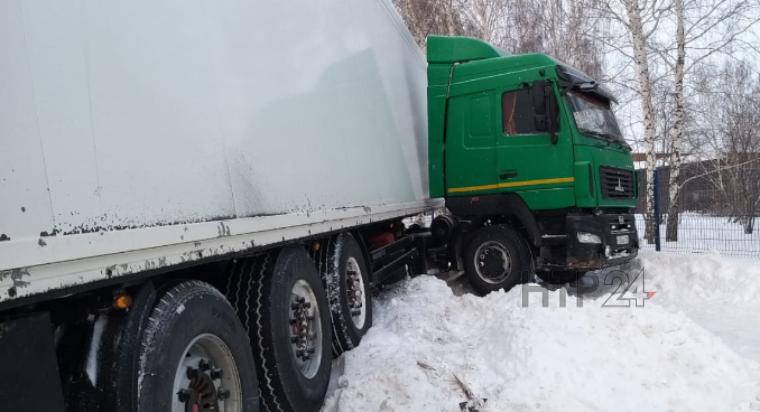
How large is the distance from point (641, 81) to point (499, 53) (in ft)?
23.3

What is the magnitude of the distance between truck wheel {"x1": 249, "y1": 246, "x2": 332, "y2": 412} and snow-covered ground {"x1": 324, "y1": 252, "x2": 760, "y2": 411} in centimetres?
28

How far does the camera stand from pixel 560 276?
27.4 feet

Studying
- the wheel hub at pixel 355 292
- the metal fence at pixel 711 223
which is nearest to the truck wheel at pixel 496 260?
the wheel hub at pixel 355 292

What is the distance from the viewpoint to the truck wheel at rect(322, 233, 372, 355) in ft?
15.0

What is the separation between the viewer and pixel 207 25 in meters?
2.61

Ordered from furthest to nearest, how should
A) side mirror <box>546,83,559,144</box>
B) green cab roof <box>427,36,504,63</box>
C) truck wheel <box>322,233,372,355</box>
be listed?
green cab roof <box>427,36,504,63</box> < side mirror <box>546,83,559,144</box> < truck wheel <box>322,233,372,355</box>

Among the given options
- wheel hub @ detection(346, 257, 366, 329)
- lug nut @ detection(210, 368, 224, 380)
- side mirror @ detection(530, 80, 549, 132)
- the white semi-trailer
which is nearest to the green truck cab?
side mirror @ detection(530, 80, 549, 132)

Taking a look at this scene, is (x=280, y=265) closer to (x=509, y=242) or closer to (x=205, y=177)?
(x=205, y=177)

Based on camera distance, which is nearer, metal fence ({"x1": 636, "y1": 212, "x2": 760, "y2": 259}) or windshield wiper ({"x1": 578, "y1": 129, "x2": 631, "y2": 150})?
windshield wiper ({"x1": 578, "y1": 129, "x2": 631, "y2": 150})

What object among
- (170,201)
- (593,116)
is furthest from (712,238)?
(170,201)

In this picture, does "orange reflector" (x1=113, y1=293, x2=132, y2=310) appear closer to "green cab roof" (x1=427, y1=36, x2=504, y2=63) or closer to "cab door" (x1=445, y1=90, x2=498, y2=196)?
"cab door" (x1=445, y1=90, x2=498, y2=196)

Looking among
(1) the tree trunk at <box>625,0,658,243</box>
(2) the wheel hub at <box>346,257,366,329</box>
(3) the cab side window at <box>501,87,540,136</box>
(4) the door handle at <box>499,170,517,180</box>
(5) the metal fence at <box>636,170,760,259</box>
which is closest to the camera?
(2) the wheel hub at <box>346,257,366,329</box>

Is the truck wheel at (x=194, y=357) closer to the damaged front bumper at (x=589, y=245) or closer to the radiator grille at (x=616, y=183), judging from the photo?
the damaged front bumper at (x=589, y=245)

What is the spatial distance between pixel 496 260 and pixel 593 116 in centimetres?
224
